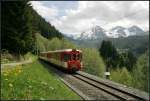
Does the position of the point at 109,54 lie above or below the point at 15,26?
below

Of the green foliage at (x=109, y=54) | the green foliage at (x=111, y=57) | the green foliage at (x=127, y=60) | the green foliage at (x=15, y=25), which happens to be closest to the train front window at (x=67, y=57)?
the green foliage at (x=15, y=25)

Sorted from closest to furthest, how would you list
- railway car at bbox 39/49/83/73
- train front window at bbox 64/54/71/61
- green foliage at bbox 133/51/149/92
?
railway car at bbox 39/49/83/73, train front window at bbox 64/54/71/61, green foliage at bbox 133/51/149/92

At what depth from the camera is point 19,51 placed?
46656 millimetres

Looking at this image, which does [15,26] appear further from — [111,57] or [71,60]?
[111,57]

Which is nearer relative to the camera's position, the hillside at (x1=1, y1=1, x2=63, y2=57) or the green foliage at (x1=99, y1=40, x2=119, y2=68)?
the hillside at (x1=1, y1=1, x2=63, y2=57)

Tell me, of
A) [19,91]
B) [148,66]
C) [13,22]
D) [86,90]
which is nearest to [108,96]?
[86,90]

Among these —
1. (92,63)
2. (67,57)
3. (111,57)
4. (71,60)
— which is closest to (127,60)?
(111,57)

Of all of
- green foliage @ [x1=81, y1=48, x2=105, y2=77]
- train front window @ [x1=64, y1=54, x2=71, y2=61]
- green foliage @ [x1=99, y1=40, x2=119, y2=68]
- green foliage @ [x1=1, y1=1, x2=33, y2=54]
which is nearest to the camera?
train front window @ [x1=64, y1=54, x2=71, y2=61]

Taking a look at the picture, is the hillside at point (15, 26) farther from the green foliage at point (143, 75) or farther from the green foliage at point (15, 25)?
the green foliage at point (143, 75)

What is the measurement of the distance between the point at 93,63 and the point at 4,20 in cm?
6237

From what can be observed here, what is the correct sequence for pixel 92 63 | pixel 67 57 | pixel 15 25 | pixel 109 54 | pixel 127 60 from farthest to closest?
pixel 127 60, pixel 109 54, pixel 92 63, pixel 15 25, pixel 67 57

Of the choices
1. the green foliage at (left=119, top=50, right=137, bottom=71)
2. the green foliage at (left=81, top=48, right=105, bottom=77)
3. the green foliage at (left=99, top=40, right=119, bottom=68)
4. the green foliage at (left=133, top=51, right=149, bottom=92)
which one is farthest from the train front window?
the green foliage at (left=119, top=50, right=137, bottom=71)

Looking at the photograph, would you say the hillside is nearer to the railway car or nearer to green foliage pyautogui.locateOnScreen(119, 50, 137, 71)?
the railway car

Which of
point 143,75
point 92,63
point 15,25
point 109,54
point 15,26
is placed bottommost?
point 143,75
